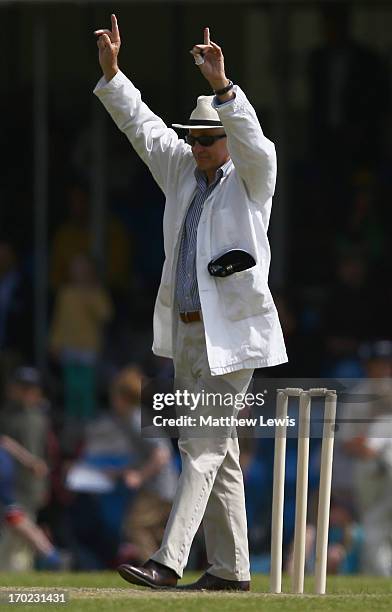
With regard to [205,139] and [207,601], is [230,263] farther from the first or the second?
[207,601]

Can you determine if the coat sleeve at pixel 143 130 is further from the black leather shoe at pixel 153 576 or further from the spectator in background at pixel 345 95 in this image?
the spectator in background at pixel 345 95

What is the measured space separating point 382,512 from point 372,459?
1.39 feet

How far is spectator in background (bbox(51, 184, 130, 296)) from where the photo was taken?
1654cm

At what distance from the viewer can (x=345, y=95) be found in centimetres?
1584

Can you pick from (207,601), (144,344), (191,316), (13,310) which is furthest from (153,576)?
(144,344)

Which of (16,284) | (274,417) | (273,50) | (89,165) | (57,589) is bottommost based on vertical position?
(57,589)

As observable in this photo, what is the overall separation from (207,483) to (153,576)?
476 mm

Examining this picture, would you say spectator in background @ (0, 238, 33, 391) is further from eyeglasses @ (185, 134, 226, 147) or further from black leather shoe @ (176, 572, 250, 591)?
eyeglasses @ (185, 134, 226, 147)

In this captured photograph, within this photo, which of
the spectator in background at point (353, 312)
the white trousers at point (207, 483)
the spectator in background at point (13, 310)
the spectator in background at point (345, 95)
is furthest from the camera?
the spectator in background at point (13, 310)

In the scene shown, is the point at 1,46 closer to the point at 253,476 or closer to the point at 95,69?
the point at 95,69

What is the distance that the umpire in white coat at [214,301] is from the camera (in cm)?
779

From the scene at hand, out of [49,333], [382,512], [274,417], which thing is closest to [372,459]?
[382,512]

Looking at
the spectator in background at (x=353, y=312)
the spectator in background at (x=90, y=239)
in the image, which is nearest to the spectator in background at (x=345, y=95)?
the spectator in background at (x=353, y=312)

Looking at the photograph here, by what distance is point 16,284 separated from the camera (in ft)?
53.1
